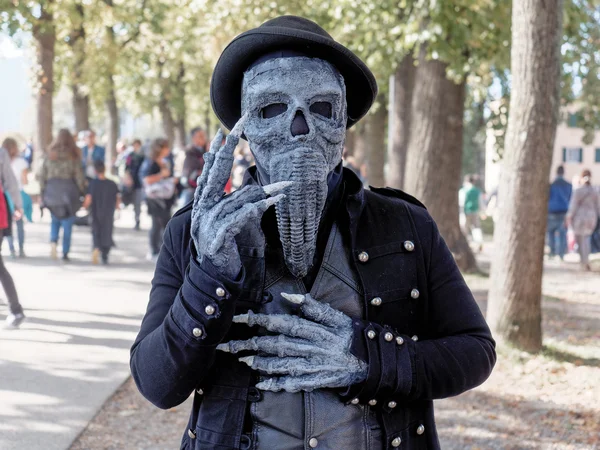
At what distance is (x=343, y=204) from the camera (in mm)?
2389

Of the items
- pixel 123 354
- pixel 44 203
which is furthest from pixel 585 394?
pixel 44 203

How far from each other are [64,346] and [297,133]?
20.2 feet

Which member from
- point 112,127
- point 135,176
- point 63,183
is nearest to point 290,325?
point 63,183

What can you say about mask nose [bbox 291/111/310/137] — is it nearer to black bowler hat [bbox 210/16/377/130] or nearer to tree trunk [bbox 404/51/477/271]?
black bowler hat [bbox 210/16/377/130]

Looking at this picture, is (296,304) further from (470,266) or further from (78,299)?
(470,266)

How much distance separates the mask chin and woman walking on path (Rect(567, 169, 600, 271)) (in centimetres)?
1471

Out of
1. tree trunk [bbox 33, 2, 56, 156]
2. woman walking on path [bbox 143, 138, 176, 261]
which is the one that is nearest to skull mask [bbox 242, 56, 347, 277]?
woman walking on path [bbox 143, 138, 176, 261]

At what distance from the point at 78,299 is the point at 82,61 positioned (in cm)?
1682

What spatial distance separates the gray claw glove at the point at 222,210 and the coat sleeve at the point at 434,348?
0.41 meters

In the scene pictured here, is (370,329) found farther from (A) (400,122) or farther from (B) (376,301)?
(A) (400,122)

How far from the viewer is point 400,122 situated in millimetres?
16766

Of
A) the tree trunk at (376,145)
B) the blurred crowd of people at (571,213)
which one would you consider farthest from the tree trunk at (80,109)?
the blurred crowd of people at (571,213)

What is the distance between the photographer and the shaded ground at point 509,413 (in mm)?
6098

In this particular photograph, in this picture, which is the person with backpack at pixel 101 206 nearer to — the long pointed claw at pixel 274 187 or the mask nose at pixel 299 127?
the mask nose at pixel 299 127
